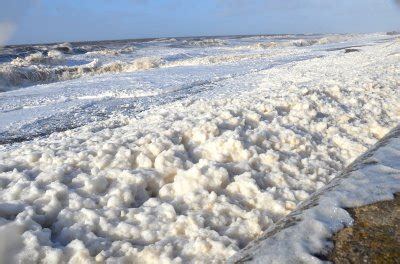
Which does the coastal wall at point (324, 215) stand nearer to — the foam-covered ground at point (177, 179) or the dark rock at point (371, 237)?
the dark rock at point (371, 237)

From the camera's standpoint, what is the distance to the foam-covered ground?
3199mm

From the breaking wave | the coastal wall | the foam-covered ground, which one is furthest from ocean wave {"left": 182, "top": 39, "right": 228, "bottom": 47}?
the coastal wall

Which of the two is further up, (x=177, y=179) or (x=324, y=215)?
(x=324, y=215)

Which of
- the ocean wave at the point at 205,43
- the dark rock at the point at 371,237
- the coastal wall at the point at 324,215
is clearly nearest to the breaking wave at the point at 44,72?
the coastal wall at the point at 324,215

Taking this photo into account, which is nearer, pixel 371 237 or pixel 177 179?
pixel 371 237

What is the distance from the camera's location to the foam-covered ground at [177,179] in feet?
10.5

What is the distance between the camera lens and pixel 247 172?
13.7 ft

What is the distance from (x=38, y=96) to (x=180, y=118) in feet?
21.0

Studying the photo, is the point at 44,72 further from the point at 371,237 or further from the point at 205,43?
the point at 205,43

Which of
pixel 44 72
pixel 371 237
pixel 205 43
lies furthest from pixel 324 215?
pixel 205 43

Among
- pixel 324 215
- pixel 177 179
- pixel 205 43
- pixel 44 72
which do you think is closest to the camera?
pixel 324 215

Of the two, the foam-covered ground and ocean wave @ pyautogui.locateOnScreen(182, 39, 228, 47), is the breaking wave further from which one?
ocean wave @ pyautogui.locateOnScreen(182, 39, 228, 47)

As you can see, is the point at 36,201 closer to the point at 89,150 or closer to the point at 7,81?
the point at 89,150

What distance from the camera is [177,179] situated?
13.4 feet
